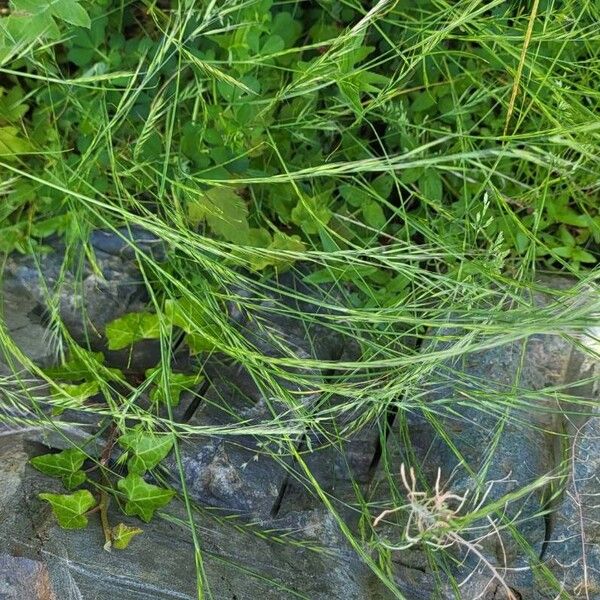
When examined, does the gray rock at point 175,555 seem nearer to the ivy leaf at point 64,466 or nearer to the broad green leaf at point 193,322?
the ivy leaf at point 64,466

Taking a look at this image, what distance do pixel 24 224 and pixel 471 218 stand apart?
98 cm

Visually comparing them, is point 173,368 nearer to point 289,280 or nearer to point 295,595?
point 289,280

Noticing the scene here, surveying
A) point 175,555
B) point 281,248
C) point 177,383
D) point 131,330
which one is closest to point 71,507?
point 175,555

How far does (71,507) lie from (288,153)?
87 cm

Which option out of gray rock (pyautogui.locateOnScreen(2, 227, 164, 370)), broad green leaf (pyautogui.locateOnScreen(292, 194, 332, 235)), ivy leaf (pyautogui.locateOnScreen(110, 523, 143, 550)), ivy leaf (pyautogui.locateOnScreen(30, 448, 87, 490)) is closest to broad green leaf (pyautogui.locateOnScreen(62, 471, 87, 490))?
ivy leaf (pyautogui.locateOnScreen(30, 448, 87, 490))

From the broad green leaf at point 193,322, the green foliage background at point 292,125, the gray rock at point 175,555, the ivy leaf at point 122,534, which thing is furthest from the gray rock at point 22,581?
the green foliage background at point 292,125

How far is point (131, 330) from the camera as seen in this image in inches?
66.2

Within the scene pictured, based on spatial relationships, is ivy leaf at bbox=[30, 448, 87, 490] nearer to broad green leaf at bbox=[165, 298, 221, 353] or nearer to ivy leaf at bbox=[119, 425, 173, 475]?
ivy leaf at bbox=[119, 425, 173, 475]

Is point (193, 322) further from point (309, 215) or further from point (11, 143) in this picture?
point (11, 143)

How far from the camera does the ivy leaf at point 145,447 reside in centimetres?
146

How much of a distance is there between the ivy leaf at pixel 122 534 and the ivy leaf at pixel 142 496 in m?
0.04

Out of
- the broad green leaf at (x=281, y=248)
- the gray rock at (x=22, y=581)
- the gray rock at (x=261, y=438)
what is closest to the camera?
the gray rock at (x=22, y=581)

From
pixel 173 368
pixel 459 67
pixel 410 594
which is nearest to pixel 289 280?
pixel 173 368

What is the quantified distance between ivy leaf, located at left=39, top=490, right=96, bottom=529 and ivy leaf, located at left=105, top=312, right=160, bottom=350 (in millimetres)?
381
